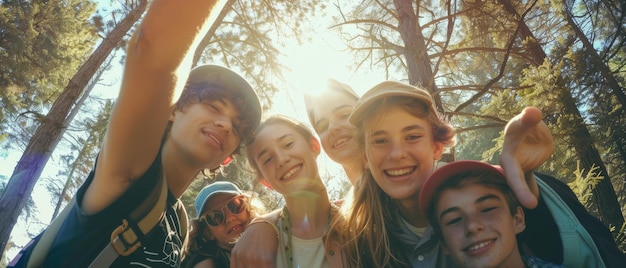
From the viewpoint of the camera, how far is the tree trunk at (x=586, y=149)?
542 centimetres

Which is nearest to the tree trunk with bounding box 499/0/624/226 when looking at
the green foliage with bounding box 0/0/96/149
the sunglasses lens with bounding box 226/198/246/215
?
the sunglasses lens with bounding box 226/198/246/215

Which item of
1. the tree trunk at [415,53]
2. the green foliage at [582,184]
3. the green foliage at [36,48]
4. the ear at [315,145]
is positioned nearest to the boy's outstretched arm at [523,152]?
the ear at [315,145]

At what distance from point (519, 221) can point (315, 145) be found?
4.53 ft

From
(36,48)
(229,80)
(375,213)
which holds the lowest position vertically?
(375,213)

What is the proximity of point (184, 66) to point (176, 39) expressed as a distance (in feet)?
0.33

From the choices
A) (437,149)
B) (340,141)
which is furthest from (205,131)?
(437,149)

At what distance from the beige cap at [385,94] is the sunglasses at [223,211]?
153 centimetres

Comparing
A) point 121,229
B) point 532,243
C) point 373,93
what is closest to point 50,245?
point 121,229

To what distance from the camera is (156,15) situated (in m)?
0.97

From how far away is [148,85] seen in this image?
1024 millimetres

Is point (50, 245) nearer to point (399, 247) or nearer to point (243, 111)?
point (243, 111)

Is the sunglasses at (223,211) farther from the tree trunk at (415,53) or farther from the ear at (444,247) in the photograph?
the tree trunk at (415,53)

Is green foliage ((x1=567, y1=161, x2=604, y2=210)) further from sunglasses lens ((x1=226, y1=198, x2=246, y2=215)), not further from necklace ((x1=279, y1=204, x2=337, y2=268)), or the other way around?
sunglasses lens ((x1=226, y1=198, x2=246, y2=215))

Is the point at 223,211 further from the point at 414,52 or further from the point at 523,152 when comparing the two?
the point at 414,52
